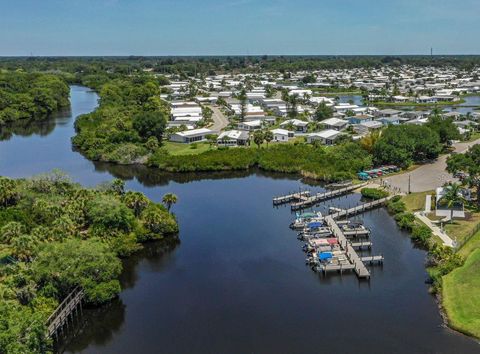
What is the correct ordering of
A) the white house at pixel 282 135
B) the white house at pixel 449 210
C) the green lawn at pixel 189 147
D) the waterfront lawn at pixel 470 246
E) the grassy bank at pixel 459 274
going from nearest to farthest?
1. the grassy bank at pixel 459 274
2. the waterfront lawn at pixel 470 246
3. the white house at pixel 449 210
4. the green lawn at pixel 189 147
5. the white house at pixel 282 135

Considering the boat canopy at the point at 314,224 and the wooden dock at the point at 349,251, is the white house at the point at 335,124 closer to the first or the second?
the wooden dock at the point at 349,251

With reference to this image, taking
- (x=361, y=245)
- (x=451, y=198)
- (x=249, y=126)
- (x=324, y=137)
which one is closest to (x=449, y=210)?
(x=451, y=198)

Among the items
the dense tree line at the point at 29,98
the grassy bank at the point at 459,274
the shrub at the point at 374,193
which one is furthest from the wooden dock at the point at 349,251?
the dense tree line at the point at 29,98

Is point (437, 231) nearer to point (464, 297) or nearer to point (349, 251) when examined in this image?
point (349, 251)

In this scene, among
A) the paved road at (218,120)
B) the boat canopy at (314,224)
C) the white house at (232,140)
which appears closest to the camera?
the boat canopy at (314,224)

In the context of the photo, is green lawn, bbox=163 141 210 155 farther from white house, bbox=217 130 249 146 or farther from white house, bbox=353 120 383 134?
white house, bbox=353 120 383 134

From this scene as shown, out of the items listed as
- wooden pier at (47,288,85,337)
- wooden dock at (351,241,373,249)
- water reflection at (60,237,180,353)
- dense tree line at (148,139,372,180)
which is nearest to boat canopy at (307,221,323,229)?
wooden dock at (351,241,373,249)

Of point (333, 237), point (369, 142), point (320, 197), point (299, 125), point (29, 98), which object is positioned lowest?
point (333, 237)
